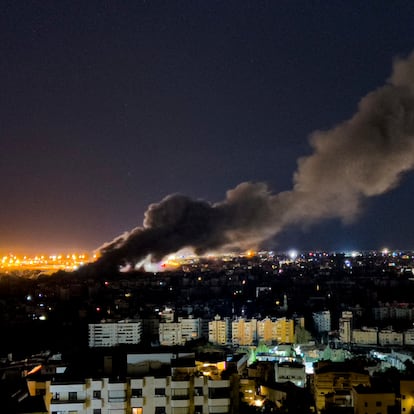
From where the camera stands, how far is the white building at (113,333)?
48.4 feet

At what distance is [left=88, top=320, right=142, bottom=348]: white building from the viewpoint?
580 inches

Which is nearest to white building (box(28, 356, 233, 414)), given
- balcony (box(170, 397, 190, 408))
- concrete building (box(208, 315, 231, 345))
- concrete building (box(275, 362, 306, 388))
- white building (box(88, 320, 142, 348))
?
balcony (box(170, 397, 190, 408))

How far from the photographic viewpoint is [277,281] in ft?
84.6

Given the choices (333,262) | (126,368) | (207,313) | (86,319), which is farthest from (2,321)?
(333,262)

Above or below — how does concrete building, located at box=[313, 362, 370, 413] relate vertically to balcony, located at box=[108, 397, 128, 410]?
below

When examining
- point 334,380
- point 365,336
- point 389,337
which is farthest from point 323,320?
point 334,380

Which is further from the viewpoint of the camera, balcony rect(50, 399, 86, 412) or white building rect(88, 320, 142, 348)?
white building rect(88, 320, 142, 348)

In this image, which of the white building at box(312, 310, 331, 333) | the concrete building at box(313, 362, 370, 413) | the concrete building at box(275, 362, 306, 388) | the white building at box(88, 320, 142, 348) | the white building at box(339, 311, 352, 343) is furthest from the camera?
the white building at box(312, 310, 331, 333)

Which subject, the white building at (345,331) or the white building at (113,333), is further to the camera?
the white building at (345,331)

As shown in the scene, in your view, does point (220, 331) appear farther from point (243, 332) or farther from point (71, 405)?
point (71, 405)

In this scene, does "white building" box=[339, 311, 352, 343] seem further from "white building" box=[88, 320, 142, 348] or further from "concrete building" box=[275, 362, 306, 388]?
"concrete building" box=[275, 362, 306, 388]

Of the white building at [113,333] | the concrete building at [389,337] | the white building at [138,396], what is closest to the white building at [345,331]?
the concrete building at [389,337]

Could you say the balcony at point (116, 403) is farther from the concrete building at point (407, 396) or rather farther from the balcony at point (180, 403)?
the concrete building at point (407, 396)

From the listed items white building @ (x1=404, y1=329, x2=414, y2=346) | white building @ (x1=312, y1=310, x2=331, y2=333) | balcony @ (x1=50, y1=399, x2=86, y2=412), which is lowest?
white building @ (x1=404, y1=329, x2=414, y2=346)
